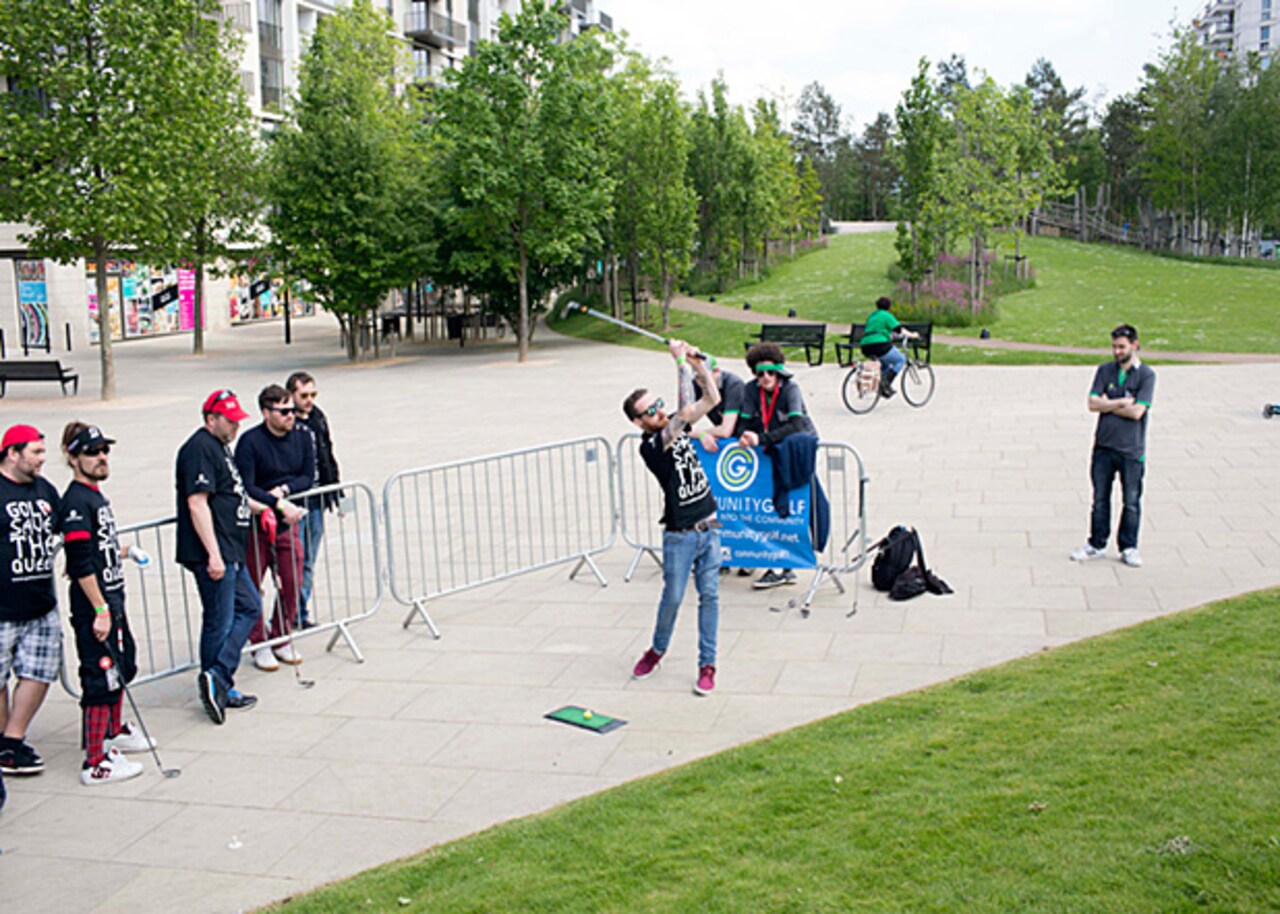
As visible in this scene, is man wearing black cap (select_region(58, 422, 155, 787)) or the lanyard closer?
man wearing black cap (select_region(58, 422, 155, 787))

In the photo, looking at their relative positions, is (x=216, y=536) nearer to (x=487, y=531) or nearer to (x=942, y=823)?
(x=942, y=823)

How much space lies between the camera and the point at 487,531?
1213 cm

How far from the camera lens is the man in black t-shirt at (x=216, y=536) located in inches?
276

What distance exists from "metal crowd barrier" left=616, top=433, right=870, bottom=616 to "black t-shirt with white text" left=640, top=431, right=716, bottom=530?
5.85ft

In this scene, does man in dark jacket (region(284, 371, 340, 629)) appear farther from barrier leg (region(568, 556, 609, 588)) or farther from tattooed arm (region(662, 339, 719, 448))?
tattooed arm (region(662, 339, 719, 448))

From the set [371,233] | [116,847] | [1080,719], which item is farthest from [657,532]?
[371,233]

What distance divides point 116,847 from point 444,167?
29946 mm

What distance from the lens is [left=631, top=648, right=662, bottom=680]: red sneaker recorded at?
7.70 meters

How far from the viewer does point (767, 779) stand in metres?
5.81

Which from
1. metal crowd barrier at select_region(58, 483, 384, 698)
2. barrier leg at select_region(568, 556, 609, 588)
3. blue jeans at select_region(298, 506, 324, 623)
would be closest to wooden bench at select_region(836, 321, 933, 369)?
barrier leg at select_region(568, 556, 609, 588)

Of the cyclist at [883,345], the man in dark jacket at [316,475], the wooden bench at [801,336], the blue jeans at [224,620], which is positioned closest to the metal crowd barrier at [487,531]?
the man in dark jacket at [316,475]

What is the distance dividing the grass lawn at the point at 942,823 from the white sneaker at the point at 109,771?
2.05 m

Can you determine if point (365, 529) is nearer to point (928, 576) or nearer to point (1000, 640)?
point (928, 576)

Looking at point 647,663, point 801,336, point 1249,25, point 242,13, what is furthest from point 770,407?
point 1249,25
